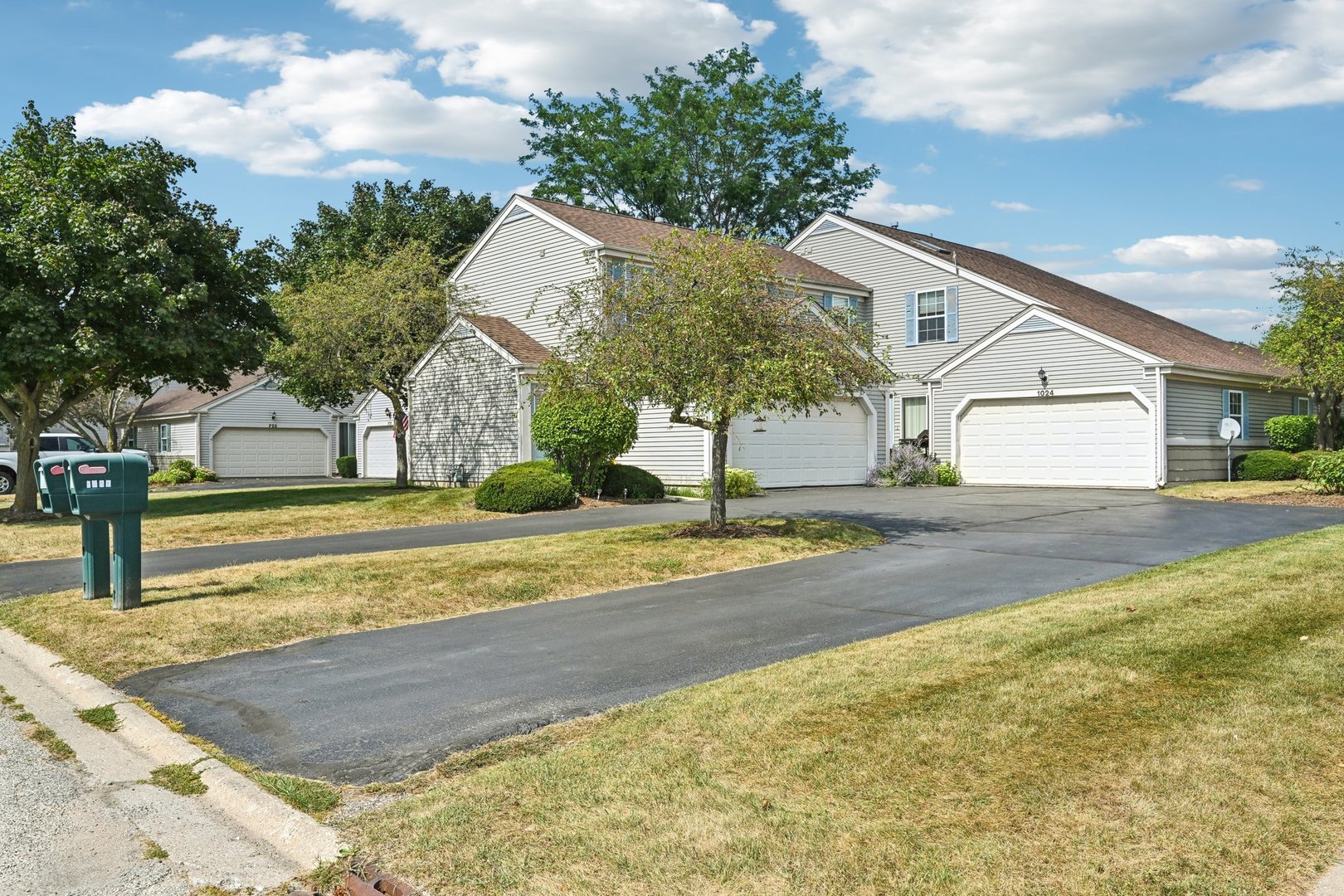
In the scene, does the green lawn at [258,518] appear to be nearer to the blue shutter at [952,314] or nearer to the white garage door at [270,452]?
the blue shutter at [952,314]

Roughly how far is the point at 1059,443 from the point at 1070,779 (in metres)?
21.5

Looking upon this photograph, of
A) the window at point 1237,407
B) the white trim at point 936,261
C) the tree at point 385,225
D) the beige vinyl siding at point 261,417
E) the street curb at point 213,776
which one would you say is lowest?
the street curb at point 213,776

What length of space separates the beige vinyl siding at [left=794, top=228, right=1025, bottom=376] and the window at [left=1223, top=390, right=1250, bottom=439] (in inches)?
221

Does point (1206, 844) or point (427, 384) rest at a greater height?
point (427, 384)

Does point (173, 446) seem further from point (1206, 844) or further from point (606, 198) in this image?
point (1206, 844)

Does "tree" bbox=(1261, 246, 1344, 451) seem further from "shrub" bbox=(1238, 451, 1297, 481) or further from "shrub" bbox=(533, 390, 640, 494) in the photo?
"shrub" bbox=(533, 390, 640, 494)

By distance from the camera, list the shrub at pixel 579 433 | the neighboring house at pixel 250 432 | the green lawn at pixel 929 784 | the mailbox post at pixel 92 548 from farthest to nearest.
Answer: the neighboring house at pixel 250 432 → the shrub at pixel 579 433 → the mailbox post at pixel 92 548 → the green lawn at pixel 929 784

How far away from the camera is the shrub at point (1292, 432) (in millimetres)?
25391

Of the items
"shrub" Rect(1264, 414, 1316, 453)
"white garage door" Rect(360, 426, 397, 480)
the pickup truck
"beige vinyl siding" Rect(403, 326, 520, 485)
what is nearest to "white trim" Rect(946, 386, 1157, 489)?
"shrub" Rect(1264, 414, 1316, 453)

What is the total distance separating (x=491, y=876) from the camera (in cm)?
388

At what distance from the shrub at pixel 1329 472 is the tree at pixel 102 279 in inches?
893

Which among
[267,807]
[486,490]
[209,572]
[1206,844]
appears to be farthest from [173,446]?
[1206,844]

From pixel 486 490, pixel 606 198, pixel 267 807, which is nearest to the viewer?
pixel 267 807

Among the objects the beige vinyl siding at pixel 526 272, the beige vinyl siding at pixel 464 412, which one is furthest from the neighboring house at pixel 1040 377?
the beige vinyl siding at pixel 464 412
